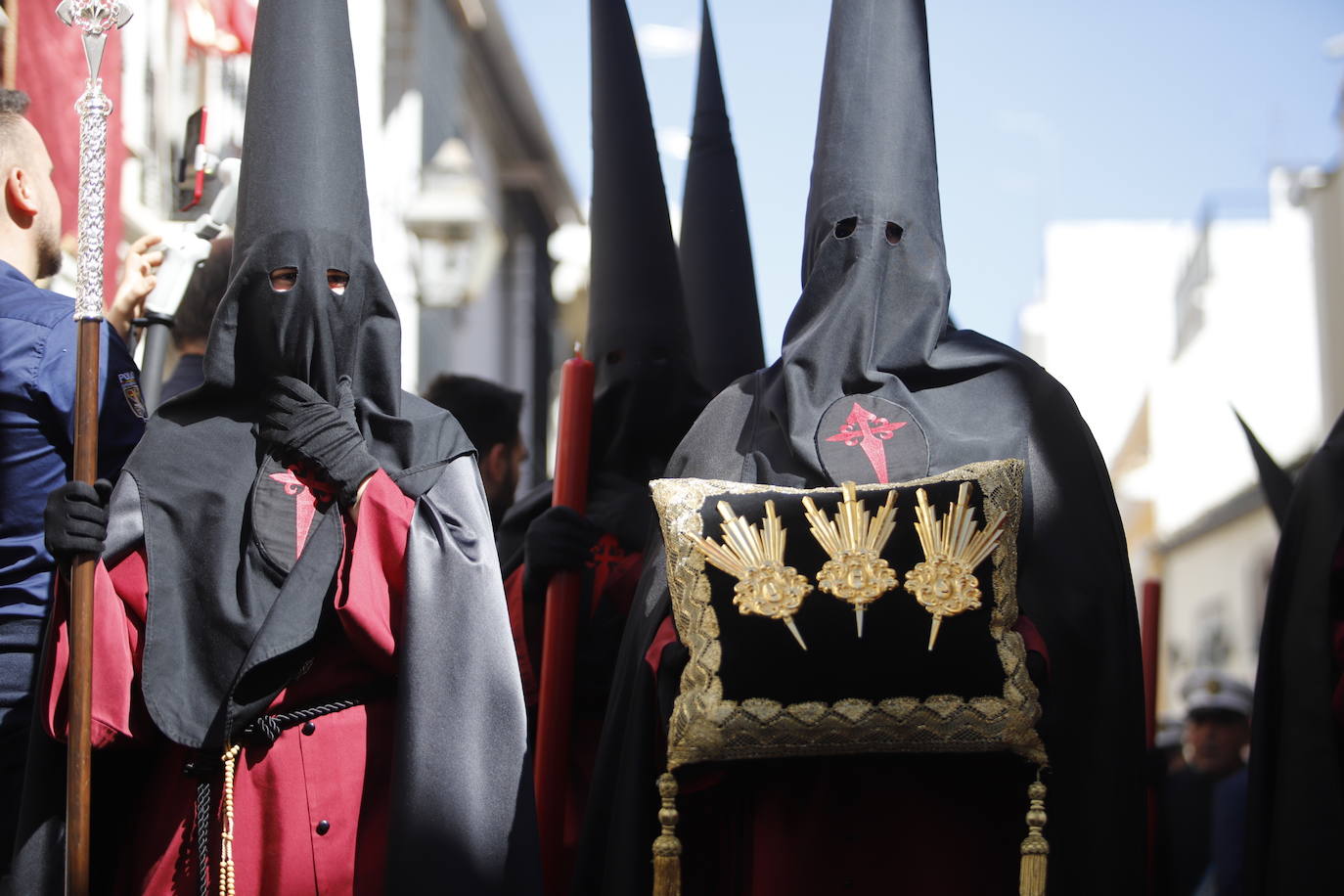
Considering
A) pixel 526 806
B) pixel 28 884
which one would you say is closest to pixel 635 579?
pixel 526 806

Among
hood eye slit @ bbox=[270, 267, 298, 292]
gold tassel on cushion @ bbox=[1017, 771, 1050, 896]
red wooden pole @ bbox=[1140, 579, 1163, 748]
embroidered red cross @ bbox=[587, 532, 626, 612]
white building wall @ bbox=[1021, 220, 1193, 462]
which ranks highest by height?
white building wall @ bbox=[1021, 220, 1193, 462]

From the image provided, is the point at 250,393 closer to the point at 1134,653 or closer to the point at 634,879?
the point at 634,879

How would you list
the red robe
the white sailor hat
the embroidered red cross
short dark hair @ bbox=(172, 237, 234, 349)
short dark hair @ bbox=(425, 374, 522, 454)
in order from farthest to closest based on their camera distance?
1. the white sailor hat
2. short dark hair @ bbox=(425, 374, 522, 454)
3. the embroidered red cross
4. short dark hair @ bbox=(172, 237, 234, 349)
5. the red robe

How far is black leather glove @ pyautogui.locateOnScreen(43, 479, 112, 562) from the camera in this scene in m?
3.35

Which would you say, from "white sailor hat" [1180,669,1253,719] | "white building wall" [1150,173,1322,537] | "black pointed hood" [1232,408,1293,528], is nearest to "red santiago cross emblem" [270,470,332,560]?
"black pointed hood" [1232,408,1293,528]

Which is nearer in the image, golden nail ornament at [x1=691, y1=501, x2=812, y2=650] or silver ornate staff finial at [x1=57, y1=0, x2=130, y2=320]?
golden nail ornament at [x1=691, y1=501, x2=812, y2=650]

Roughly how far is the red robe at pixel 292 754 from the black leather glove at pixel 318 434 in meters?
0.05

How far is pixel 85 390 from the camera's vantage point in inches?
136

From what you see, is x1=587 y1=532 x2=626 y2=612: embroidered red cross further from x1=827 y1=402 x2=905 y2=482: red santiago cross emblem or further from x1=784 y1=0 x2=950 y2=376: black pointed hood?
x1=827 y1=402 x2=905 y2=482: red santiago cross emblem

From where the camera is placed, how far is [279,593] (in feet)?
11.5

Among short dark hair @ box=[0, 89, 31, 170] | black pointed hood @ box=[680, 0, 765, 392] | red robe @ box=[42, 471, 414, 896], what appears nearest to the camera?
red robe @ box=[42, 471, 414, 896]

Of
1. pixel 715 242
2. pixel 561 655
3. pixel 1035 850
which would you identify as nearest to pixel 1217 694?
pixel 715 242

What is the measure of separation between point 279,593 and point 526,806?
675 mm

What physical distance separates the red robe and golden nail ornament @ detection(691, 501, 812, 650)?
689 mm
